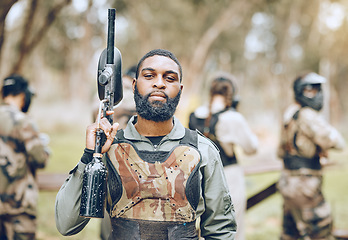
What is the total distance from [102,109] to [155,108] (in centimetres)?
30

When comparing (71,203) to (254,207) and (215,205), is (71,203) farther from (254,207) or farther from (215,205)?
(254,207)

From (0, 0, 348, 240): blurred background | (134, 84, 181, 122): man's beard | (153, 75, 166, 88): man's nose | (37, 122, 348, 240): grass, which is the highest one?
(0, 0, 348, 240): blurred background

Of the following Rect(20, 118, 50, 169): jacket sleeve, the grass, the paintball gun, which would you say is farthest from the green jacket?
the grass

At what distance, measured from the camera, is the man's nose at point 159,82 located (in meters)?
2.10

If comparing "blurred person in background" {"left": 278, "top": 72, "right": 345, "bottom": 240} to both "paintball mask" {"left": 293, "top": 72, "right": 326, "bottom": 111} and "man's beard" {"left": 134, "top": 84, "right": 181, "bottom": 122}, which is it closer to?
"paintball mask" {"left": 293, "top": 72, "right": 326, "bottom": 111}

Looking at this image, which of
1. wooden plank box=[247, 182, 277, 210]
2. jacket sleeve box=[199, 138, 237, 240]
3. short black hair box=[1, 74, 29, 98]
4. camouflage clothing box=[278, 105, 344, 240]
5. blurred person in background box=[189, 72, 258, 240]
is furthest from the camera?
wooden plank box=[247, 182, 277, 210]

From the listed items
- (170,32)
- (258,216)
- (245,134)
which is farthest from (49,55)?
(245,134)

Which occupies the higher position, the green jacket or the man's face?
the man's face

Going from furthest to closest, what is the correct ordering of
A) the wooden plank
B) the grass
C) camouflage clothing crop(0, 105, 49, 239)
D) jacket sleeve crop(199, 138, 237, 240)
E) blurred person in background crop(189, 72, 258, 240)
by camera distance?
the grass → the wooden plank → blurred person in background crop(189, 72, 258, 240) → camouflage clothing crop(0, 105, 49, 239) → jacket sleeve crop(199, 138, 237, 240)

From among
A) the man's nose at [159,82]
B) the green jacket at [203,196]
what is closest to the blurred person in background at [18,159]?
the green jacket at [203,196]

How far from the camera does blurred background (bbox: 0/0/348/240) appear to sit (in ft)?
23.4

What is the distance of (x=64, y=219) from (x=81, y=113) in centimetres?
1475

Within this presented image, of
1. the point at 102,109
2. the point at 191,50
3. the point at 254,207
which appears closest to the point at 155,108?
the point at 102,109

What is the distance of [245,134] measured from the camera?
4.09 metres
